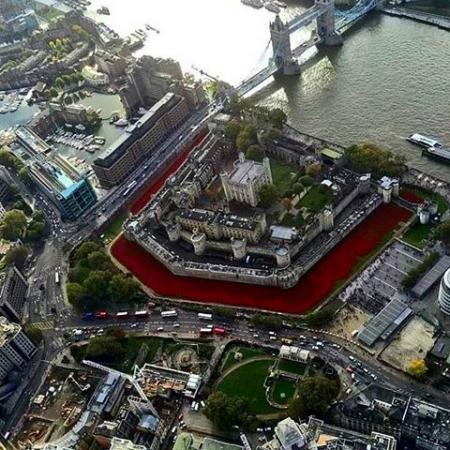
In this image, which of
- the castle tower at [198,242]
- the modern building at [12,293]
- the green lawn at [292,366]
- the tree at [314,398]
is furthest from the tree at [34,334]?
the tree at [314,398]

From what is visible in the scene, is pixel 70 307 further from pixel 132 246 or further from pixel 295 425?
pixel 295 425

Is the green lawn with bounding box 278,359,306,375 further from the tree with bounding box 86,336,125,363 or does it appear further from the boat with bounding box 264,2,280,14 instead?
the boat with bounding box 264,2,280,14

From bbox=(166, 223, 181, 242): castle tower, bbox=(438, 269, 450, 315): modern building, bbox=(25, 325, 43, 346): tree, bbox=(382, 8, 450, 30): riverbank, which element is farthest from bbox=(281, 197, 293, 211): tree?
bbox=(382, 8, 450, 30): riverbank

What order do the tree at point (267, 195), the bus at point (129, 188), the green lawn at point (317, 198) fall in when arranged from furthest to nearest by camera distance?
the bus at point (129, 188) < the green lawn at point (317, 198) < the tree at point (267, 195)

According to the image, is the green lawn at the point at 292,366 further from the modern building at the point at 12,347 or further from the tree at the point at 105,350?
the modern building at the point at 12,347

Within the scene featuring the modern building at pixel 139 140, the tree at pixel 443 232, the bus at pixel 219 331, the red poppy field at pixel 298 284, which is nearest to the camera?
the bus at pixel 219 331

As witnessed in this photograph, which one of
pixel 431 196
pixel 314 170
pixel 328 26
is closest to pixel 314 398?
pixel 431 196

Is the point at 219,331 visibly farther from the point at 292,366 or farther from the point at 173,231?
the point at 173,231
